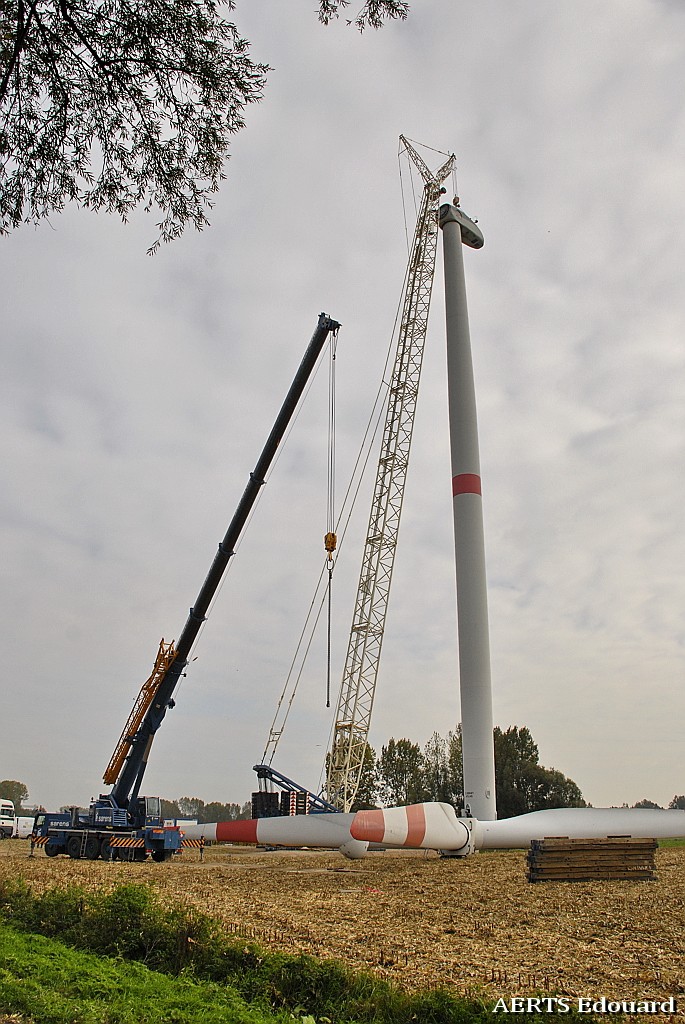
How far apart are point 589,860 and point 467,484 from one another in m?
19.5

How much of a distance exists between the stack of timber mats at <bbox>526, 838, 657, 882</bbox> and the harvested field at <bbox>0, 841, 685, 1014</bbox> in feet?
1.55

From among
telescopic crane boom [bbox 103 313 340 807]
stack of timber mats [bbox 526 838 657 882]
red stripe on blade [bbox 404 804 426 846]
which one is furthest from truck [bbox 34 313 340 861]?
stack of timber mats [bbox 526 838 657 882]

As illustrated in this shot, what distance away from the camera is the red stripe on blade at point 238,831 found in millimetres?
30109

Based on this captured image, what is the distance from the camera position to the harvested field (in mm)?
8195

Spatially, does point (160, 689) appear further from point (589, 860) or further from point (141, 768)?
point (589, 860)

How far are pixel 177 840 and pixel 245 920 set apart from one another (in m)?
17.3

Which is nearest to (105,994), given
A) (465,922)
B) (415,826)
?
(465,922)

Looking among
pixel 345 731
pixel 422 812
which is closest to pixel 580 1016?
pixel 422 812

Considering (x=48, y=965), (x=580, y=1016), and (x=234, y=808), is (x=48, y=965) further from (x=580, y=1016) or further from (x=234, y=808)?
(x=234, y=808)

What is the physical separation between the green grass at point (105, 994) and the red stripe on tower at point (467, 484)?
2768 cm

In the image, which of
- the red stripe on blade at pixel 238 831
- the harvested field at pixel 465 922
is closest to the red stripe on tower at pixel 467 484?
the red stripe on blade at pixel 238 831

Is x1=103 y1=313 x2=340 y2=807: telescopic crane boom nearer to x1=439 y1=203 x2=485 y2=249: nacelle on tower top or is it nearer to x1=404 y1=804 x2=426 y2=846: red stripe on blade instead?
x1=404 y1=804 x2=426 y2=846: red stripe on blade

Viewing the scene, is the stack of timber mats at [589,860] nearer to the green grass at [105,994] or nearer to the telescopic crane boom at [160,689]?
the green grass at [105,994]

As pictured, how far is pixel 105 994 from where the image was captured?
772 cm
